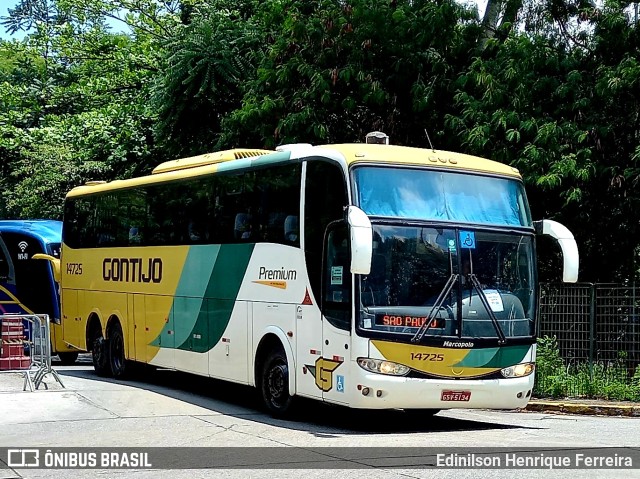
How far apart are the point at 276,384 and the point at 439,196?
363 cm

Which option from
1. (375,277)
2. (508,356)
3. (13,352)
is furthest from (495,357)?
(13,352)

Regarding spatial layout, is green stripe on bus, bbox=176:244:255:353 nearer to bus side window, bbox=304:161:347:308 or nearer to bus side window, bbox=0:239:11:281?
bus side window, bbox=304:161:347:308

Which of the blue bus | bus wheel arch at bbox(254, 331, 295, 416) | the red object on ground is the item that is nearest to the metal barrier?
the red object on ground

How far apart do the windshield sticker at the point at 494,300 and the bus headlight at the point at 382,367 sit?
1.40 m

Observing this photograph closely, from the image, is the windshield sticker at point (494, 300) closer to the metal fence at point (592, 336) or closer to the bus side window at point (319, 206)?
the bus side window at point (319, 206)

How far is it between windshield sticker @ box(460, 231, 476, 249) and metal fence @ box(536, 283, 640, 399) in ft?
17.9

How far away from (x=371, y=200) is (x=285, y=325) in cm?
248

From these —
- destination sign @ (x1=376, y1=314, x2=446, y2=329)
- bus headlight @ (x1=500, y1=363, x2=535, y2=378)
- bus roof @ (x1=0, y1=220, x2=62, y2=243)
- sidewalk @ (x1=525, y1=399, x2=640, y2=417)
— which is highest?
bus roof @ (x1=0, y1=220, x2=62, y2=243)

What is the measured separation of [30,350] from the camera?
62.1ft

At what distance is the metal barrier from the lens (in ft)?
60.6

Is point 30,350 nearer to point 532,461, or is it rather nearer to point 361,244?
point 361,244

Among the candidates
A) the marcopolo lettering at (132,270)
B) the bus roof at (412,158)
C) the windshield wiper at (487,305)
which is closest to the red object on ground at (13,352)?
the marcopolo lettering at (132,270)

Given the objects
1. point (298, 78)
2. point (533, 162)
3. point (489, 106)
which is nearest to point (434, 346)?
point (533, 162)

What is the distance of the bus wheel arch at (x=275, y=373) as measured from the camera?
15.0 metres
